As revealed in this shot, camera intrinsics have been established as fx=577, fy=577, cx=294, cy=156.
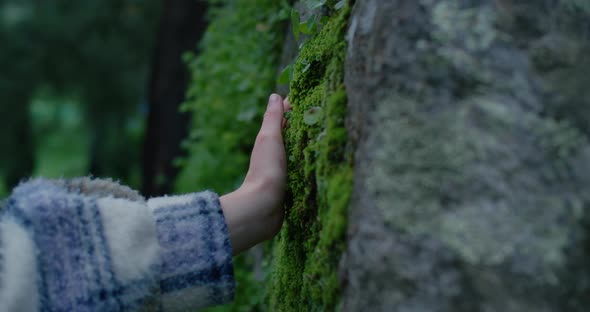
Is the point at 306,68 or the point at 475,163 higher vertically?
the point at 306,68

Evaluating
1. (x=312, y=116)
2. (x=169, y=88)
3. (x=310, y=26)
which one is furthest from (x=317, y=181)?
(x=169, y=88)

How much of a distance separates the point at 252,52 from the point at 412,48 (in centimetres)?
271

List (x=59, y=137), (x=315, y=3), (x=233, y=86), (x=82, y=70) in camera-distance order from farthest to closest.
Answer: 1. (x=59, y=137)
2. (x=82, y=70)
3. (x=233, y=86)
4. (x=315, y=3)

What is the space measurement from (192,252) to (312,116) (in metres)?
0.41

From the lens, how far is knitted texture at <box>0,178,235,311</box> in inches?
44.1

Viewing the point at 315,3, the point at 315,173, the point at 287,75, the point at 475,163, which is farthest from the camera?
the point at 287,75

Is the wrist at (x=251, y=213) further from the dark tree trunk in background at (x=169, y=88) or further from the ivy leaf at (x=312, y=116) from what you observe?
the dark tree trunk in background at (x=169, y=88)

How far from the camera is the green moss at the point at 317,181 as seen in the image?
1.12m

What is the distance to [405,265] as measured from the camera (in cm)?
91

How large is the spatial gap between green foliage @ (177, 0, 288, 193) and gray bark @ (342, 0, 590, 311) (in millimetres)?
2254

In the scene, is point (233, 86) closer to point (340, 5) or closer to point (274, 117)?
point (274, 117)

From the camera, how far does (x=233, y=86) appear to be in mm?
3766

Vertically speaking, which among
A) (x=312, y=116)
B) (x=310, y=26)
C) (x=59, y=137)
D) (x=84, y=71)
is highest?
(x=84, y=71)

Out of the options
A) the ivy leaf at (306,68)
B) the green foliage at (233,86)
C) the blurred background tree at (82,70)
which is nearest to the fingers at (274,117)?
the ivy leaf at (306,68)
